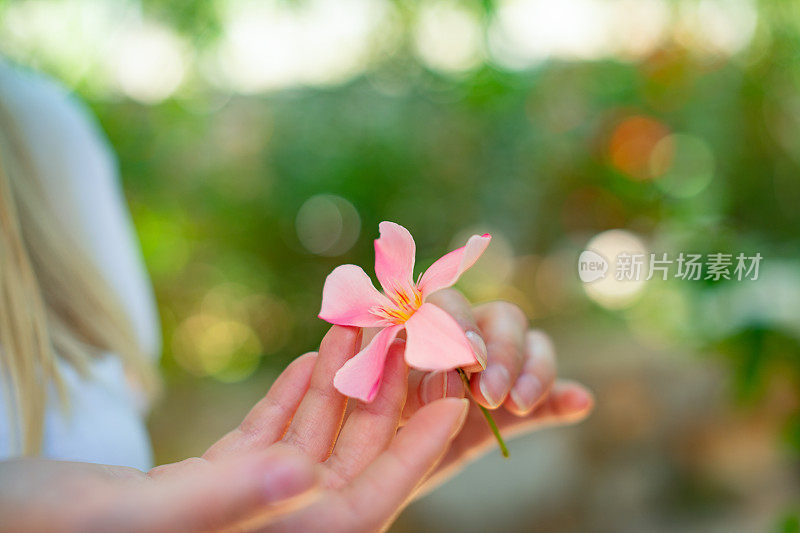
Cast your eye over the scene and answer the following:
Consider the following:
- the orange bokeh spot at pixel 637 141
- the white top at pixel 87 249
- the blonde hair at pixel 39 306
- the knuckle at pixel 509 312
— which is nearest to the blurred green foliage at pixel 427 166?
the orange bokeh spot at pixel 637 141

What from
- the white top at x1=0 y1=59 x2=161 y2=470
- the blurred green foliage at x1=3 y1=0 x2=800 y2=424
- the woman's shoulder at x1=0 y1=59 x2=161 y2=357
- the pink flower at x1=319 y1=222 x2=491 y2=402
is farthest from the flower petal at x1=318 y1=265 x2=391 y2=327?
the blurred green foliage at x1=3 y1=0 x2=800 y2=424

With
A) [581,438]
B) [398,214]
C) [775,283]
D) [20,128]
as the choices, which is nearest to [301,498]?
[20,128]

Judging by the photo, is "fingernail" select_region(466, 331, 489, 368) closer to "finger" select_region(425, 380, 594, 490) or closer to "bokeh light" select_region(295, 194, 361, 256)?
"finger" select_region(425, 380, 594, 490)

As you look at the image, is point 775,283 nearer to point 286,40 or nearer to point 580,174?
point 580,174

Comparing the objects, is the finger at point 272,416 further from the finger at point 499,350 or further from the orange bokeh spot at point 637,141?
the orange bokeh spot at point 637,141

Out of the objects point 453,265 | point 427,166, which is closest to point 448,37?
point 427,166
